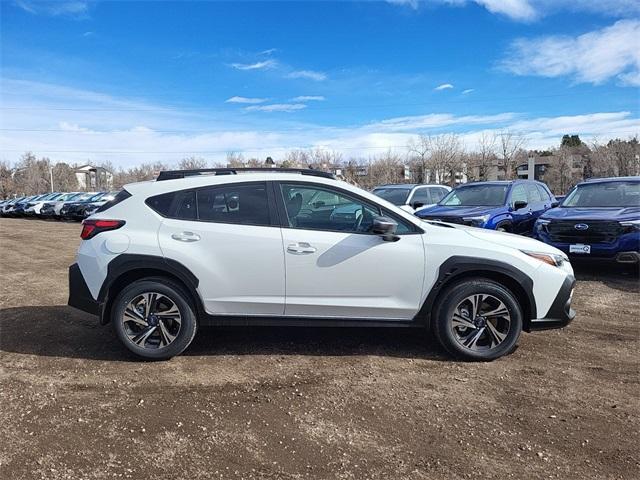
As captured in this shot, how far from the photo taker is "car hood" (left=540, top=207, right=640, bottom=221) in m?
7.82

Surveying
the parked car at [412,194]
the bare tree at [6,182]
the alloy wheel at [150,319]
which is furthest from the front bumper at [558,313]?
the bare tree at [6,182]

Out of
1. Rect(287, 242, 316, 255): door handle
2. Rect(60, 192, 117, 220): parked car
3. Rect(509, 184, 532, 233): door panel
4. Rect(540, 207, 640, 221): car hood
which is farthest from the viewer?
Rect(60, 192, 117, 220): parked car

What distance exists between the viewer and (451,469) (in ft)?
9.15

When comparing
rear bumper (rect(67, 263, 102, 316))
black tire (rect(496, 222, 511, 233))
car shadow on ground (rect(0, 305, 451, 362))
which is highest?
black tire (rect(496, 222, 511, 233))

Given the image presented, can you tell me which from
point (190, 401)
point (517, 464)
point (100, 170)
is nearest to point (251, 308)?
point (190, 401)

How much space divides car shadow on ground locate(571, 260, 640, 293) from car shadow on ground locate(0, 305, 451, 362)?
4.30m

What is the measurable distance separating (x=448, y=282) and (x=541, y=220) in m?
5.20

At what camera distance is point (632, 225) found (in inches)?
297

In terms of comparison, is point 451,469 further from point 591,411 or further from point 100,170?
point 100,170

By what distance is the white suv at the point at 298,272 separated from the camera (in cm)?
427

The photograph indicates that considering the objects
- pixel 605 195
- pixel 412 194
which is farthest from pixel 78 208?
pixel 605 195

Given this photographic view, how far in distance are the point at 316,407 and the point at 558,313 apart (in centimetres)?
241

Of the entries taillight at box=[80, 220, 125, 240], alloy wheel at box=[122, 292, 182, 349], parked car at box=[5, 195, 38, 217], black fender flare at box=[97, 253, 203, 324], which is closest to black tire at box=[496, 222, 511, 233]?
black fender flare at box=[97, 253, 203, 324]

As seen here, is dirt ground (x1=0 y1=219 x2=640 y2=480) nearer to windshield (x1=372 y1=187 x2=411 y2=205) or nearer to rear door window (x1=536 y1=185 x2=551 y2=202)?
rear door window (x1=536 y1=185 x2=551 y2=202)
